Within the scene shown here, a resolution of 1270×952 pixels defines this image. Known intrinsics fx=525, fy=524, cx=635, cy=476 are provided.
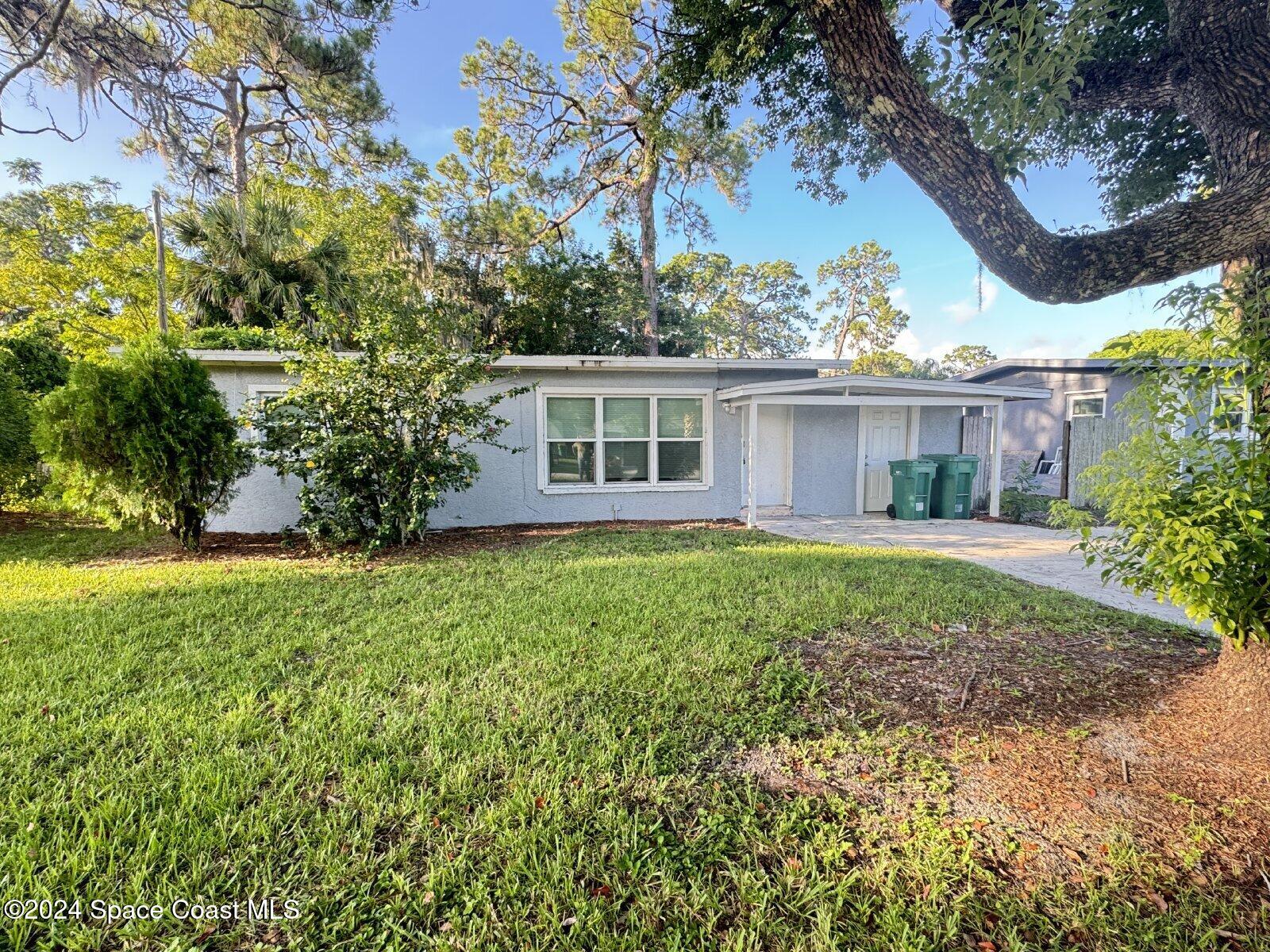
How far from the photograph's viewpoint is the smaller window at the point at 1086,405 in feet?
36.9

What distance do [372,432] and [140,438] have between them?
7.44 ft

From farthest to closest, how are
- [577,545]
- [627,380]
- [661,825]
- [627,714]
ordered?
[627,380]
[577,545]
[627,714]
[661,825]

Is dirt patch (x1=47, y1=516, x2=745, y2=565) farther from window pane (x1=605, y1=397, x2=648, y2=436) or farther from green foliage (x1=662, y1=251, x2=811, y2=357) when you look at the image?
green foliage (x1=662, y1=251, x2=811, y2=357)

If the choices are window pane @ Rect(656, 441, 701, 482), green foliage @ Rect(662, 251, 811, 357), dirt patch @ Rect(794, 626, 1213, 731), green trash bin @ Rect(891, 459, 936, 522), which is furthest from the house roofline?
green foliage @ Rect(662, 251, 811, 357)

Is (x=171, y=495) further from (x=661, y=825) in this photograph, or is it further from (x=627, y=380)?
(x=661, y=825)

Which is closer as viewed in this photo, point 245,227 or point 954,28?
point 954,28

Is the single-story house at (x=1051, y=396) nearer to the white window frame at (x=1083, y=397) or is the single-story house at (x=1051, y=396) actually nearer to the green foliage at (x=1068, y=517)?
the white window frame at (x=1083, y=397)

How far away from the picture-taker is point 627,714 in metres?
2.67

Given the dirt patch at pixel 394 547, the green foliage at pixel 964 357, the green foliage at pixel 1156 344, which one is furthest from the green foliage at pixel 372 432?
the green foliage at pixel 964 357

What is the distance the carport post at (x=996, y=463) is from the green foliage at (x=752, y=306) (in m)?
18.9

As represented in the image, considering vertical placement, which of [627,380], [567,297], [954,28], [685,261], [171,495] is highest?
[685,261]

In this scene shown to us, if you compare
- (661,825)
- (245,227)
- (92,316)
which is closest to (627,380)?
(661,825)

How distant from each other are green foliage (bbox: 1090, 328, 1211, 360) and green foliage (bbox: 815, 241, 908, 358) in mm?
29317

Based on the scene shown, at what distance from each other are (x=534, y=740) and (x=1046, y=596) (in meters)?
4.72
